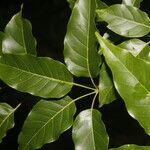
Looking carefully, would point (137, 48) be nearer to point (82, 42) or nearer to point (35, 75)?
point (82, 42)

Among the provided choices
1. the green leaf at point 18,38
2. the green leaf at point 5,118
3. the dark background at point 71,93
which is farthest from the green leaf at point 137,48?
the dark background at point 71,93

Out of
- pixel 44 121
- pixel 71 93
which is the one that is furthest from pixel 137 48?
Result: pixel 71 93

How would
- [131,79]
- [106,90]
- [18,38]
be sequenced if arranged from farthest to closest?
[18,38]
[106,90]
[131,79]

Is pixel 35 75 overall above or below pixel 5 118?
above

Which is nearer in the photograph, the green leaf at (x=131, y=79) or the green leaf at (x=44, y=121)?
the green leaf at (x=131, y=79)

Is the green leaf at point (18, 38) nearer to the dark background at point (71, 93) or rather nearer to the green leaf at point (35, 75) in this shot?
the green leaf at point (35, 75)

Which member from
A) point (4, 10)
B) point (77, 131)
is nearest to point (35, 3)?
point (4, 10)
